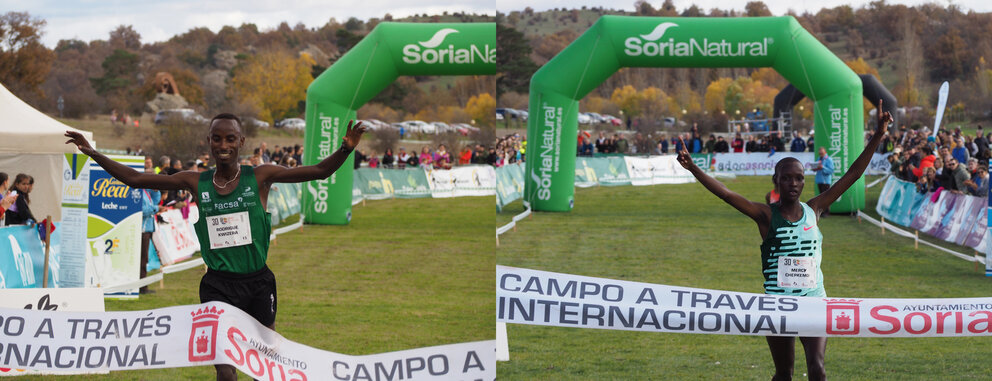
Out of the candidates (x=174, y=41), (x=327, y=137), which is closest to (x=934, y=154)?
(x=327, y=137)

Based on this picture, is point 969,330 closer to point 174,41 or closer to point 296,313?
point 296,313

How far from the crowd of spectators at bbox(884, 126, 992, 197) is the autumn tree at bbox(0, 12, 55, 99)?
149ft

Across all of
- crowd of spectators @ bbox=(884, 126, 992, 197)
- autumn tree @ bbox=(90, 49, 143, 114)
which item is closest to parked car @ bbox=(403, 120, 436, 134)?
autumn tree @ bbox=(90, 49, 143, 114)

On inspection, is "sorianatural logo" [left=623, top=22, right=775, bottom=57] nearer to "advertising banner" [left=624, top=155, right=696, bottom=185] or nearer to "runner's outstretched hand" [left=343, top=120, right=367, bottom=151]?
"advertising banner" [left=624, top=155, right=696, bottom=185]

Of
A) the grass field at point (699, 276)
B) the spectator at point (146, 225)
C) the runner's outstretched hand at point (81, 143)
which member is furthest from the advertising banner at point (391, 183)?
the runner's outstretched hand at point (81, 143)

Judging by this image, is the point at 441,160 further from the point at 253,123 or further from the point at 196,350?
the point at 196,350

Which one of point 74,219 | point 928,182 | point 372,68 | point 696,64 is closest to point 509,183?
point 372,68

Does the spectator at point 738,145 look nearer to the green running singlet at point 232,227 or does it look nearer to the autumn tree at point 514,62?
the green running singlet at point 232,227

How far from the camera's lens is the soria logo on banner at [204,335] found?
4738 mm

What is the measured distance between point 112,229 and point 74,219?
54 centimetres

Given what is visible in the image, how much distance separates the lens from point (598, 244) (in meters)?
15.5

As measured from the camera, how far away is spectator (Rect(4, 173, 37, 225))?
10.2 m

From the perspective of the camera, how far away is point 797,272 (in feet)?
16.7

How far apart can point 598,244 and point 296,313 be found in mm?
6759
